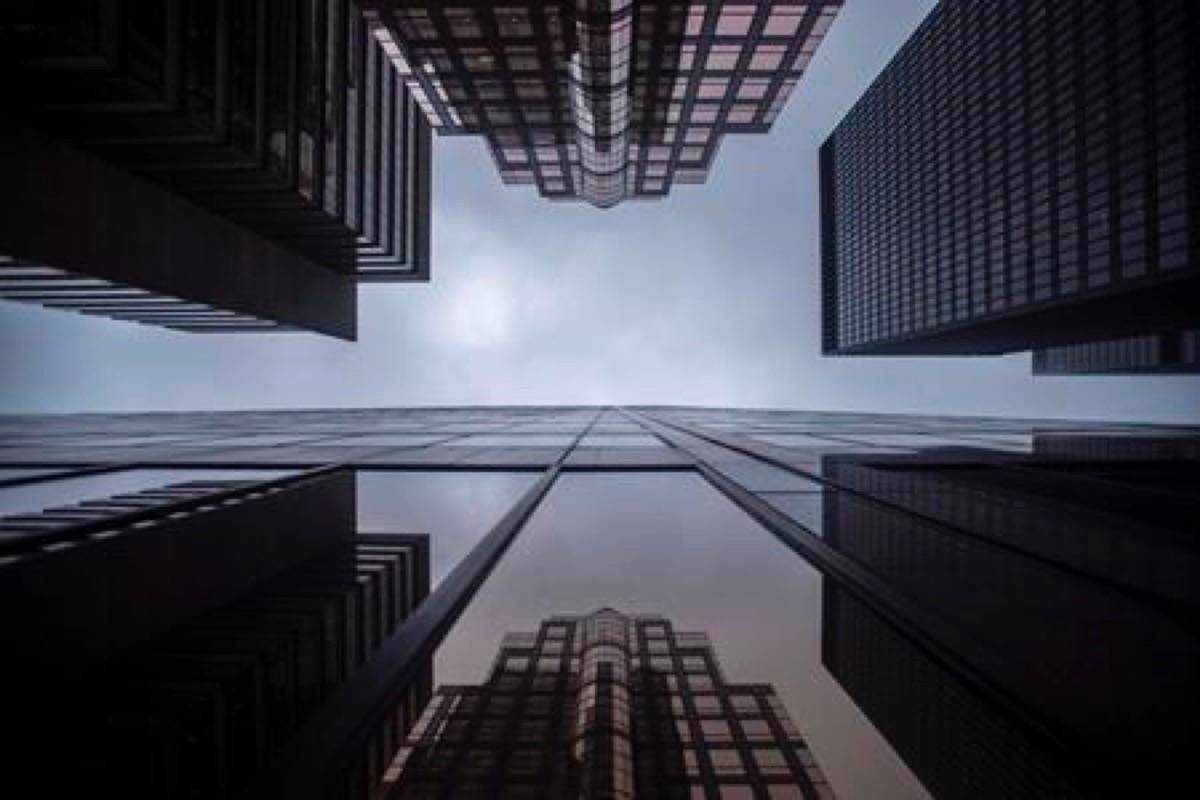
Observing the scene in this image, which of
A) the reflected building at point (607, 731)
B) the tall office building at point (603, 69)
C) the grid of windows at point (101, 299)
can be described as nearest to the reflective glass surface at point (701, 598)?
the reflected building at point (607, 731)

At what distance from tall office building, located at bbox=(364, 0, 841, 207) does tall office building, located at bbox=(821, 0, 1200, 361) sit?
32.7 m

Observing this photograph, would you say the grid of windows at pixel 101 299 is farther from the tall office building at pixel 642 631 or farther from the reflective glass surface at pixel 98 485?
the tall office building at pixel 642 631

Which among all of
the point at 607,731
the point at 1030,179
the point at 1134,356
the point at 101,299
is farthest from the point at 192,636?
the point at 1134,356

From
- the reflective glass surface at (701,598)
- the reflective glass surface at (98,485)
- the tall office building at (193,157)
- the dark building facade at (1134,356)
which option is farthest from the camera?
the dark building facade at (1134,356)

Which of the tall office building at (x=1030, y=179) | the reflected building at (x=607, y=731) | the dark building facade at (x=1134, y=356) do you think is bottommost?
the reflected building at (x=607, y=731)

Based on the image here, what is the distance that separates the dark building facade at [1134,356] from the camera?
128m

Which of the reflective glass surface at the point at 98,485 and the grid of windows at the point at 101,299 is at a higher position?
the grid of windows at the point at 101,299

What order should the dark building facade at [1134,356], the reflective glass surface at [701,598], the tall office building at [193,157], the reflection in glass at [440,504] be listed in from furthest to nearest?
1. the dark building facade at [1134,356]
2. the tall office building at [193,157]
3. the reflection in glass at [440,504]
4. the reflective glass surface at [701,598]

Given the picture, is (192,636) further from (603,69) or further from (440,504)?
(603,69)

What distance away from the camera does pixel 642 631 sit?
28.1 feet

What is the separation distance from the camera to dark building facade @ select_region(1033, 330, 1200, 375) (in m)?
128

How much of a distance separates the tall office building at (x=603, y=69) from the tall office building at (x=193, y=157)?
13.0m

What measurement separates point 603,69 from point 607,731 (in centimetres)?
6150

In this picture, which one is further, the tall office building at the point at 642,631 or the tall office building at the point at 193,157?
the tall office building at the point at 193,157
